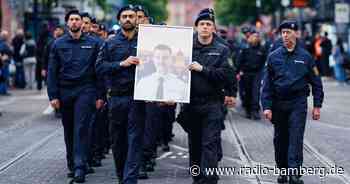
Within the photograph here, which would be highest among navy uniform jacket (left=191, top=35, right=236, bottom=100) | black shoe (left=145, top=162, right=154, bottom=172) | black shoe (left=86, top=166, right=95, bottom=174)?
navy uniform jacket (left=191, top=35, right=236, bottom=100)

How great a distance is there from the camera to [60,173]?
495 inches

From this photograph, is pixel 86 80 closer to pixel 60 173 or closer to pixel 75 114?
pixel 75 114

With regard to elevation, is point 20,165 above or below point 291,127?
below

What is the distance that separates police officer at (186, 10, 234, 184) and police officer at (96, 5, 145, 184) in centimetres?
64

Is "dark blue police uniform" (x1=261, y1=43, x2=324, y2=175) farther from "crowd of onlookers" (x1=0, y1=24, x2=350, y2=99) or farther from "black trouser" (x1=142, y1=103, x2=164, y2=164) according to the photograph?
"crowd of onlookers" (x1=0, y1=24, x2=350, y2=99)

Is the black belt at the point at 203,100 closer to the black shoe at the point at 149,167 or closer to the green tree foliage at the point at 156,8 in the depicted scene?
the black shoe at the point at 149,167

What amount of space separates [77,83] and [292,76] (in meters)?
2.56

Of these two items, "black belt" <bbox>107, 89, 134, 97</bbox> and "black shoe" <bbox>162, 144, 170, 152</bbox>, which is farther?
"black shoe" <bbox>162, 144, 170, 152</bbox>

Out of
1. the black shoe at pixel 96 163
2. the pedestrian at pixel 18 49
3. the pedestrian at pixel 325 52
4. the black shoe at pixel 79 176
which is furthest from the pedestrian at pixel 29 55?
the black shoe at pixel 79 176

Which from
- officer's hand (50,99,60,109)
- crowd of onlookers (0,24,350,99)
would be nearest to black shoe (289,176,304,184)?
officer's hand (50,99,60,109)

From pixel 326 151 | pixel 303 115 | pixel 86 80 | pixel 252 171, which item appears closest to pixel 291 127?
pixel 303 115

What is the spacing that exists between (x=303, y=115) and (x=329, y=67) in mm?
27213

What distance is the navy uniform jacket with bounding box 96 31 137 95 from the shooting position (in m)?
10.2

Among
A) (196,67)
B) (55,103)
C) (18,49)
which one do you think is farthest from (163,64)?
(18,49)
